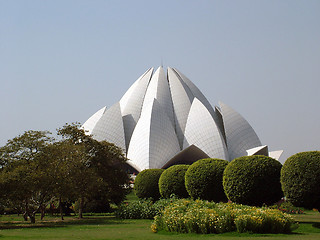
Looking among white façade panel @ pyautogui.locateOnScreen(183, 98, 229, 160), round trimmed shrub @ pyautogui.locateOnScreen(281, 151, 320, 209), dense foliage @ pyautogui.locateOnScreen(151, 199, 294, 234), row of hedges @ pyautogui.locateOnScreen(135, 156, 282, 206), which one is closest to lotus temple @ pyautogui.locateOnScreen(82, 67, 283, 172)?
white façade panel @ pyautogui.locateOnScreen(183, 98, 229, 160)

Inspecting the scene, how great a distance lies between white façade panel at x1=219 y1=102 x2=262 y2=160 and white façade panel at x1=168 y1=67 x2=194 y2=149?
3.72 m

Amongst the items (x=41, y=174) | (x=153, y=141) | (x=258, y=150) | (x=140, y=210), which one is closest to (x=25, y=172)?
(x=41, y=174)

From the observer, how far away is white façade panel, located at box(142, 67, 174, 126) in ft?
147

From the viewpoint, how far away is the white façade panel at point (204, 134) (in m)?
39.8

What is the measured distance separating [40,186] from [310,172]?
32.4ft

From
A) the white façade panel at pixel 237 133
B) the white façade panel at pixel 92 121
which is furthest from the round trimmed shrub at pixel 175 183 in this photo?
the white façade panel at pixel 92 121

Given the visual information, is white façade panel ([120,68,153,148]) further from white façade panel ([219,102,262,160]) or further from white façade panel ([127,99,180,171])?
white façade panel ([219,102,262,160])

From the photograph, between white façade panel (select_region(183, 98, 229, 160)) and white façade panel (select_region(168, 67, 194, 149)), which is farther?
white façade panel (select_region(168, 67, 194, 149))

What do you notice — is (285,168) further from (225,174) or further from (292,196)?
(225,174)

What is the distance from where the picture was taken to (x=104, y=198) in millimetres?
Result: 22641

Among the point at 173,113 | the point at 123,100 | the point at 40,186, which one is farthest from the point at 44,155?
the point at 123,100

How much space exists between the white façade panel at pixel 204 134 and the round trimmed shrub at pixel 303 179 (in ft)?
84.2

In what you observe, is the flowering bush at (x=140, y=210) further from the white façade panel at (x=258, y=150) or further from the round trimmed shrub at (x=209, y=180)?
the white façade panel at (x=258, y=150)

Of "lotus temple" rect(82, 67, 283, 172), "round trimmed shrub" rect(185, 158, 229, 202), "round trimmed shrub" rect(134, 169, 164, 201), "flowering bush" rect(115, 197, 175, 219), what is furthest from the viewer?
"lotus temple" rect(82, 67, 283, 172)
